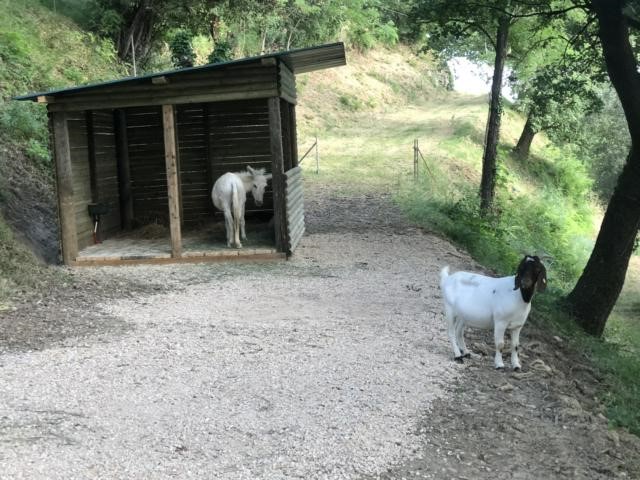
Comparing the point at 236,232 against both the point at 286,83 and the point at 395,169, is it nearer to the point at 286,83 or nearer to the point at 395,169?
the point at 286,83

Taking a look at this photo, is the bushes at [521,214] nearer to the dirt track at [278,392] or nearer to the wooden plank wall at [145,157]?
the dirt track at [278,392]

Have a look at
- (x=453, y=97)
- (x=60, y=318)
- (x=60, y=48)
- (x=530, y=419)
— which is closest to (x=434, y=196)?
(x=60, y=48)

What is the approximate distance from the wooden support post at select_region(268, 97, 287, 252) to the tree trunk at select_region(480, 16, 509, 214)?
748cm

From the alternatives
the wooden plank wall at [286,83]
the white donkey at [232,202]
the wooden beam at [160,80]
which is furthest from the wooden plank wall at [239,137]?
the wooden beam at [160,80]

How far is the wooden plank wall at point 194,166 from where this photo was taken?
58.4 feet

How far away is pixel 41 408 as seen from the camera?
21.0 ft

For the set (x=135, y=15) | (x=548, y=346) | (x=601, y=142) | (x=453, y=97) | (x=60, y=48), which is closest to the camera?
(x=548, y=346)

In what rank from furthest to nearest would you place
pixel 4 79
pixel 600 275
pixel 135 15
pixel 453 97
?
1. pixel 453 97
2. pixel 135 15
3. pixel 4 79
4. pixel 600 275

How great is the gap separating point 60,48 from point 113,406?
18.2 m

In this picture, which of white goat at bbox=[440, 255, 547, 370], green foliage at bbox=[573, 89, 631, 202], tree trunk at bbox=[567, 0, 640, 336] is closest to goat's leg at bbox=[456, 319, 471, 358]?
white goat at bbox=[440, 255, 547, 370]

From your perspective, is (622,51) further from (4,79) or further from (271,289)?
(4,79)

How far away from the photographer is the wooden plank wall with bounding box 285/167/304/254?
44.7 feet

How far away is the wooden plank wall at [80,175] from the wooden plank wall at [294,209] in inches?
163

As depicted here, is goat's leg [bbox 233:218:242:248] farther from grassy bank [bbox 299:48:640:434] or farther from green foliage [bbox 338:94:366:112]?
green foliage [bbox 338:94:366:112]
